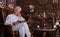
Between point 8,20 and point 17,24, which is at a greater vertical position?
point 8,20

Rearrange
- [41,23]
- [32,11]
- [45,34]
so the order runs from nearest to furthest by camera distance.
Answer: [45,34] → [41,23] → [32,11]

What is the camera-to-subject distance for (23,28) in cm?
523

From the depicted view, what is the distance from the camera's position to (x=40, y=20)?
294 inches

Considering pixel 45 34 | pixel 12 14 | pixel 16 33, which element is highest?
pixel 12 14

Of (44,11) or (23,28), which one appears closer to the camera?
(23,28)

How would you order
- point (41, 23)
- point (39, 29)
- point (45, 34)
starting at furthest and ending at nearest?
point (41, 23) → point (45, 34) → point (39, 29)

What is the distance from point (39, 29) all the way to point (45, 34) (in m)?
0.61

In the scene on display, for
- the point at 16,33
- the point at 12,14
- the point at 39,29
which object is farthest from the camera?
the point at 39,29

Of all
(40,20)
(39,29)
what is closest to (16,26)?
(39,29)

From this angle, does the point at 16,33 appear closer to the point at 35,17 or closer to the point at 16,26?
the point at 16,26

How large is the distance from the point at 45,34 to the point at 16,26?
1.68m

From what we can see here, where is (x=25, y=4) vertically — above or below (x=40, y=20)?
above

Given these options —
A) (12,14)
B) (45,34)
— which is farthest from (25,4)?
(12,14)

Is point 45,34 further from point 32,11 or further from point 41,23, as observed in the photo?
point 32,11
